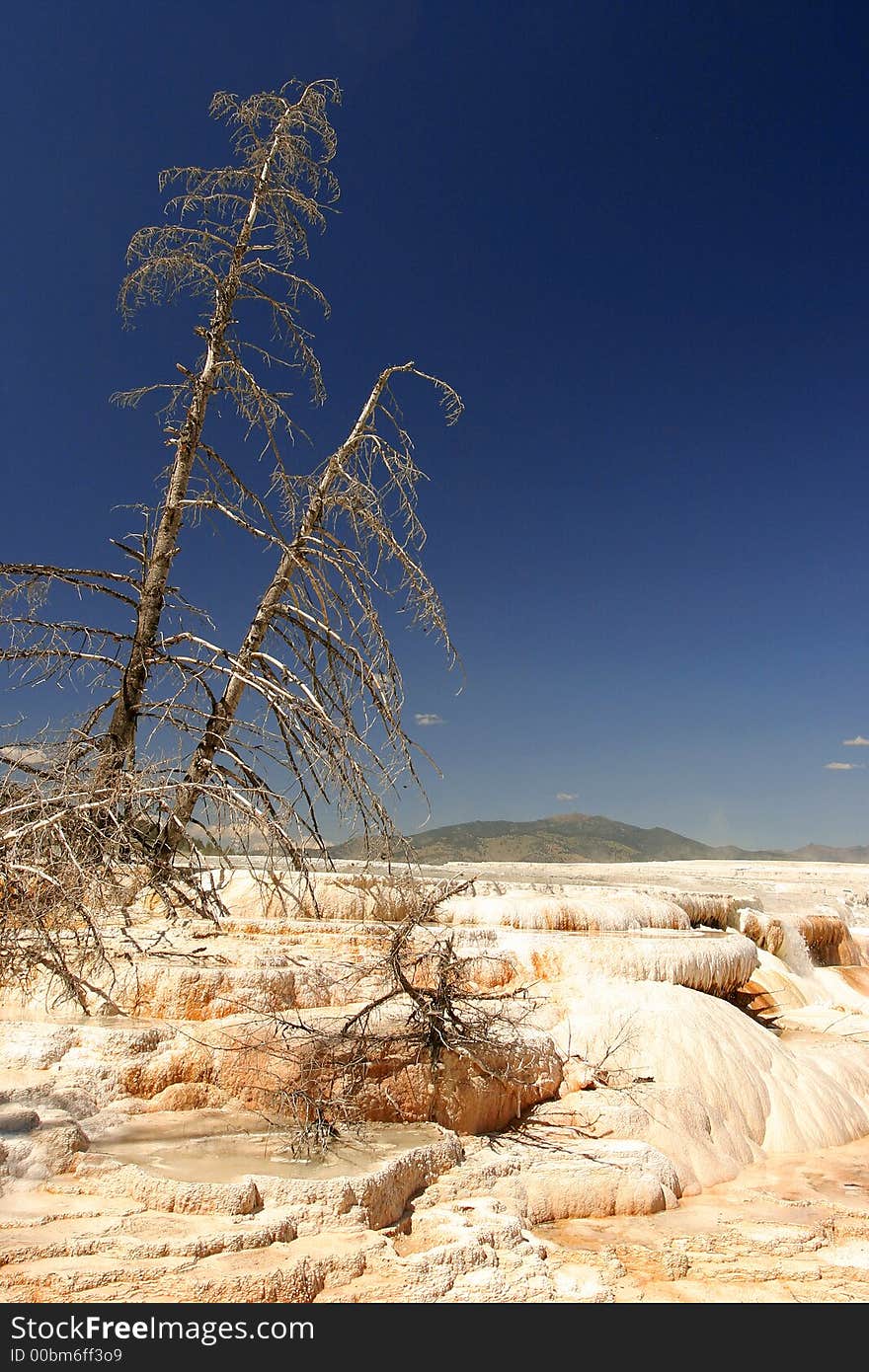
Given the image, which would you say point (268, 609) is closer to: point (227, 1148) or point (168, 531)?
point (168, 531)

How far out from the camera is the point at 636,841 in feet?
200

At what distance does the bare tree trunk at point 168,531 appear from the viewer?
612 centimetres

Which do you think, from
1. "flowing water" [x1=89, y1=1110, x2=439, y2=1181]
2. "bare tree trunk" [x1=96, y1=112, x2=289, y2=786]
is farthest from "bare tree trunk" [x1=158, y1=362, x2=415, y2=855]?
"flowing water" [x1=89, y1=1110, x2=439, y2=1181]

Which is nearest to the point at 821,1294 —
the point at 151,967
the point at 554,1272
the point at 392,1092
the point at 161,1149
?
the point at 554,1272

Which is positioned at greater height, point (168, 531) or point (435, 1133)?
point (168, 531)

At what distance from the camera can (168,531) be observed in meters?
6.44

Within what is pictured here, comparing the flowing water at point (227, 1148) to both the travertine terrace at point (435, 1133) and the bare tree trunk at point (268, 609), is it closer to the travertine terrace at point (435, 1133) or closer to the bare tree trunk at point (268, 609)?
the travertine terrace at point (435, 1133)

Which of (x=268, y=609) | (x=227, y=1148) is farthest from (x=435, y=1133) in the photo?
(x=268, y=609)

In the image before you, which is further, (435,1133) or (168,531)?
(168,531)

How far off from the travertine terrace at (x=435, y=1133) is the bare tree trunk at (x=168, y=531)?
1.57 meters

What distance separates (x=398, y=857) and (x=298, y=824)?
94 centimetres

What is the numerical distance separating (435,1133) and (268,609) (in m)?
3.94

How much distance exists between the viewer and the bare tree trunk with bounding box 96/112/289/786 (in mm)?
6125

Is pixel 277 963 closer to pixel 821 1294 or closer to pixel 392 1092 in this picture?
pixel 392 1092
